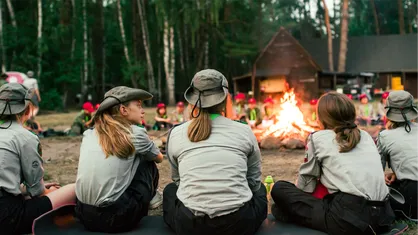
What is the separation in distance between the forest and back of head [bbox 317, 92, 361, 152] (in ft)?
84.4

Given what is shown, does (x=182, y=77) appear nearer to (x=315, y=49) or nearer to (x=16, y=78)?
(x=315, y=49)

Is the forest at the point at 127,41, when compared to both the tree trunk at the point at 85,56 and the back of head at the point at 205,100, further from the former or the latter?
the back of head at the point at 205,100

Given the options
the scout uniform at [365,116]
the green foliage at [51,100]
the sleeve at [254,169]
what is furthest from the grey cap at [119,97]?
the green foliage at [51,100]

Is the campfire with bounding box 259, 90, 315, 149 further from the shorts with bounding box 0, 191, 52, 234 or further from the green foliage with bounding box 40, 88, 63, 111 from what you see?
the green foliage with bounding box 40, 88, 63, 111

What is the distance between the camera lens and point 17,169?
4.26 metres

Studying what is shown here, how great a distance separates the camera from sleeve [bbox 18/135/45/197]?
14.0 ft

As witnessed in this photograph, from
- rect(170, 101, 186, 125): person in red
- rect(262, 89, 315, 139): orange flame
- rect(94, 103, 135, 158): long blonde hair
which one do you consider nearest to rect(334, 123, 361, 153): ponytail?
rect(94, 103, 135, 158): long blonde hair

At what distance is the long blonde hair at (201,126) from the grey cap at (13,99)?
157 cm

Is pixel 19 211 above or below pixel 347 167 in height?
below

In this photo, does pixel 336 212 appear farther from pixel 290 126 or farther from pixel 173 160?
pixel 290 126

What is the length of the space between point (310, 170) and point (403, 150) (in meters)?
1.10

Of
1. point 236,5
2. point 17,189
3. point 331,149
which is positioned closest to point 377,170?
point 331,149

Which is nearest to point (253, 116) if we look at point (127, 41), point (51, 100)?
point (51, 100)

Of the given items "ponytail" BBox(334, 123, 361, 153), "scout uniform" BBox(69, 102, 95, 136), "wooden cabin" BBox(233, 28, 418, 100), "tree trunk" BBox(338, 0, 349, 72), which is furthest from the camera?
"wooden cabin" BBox(233, 28, 418, 100)
